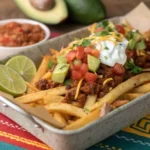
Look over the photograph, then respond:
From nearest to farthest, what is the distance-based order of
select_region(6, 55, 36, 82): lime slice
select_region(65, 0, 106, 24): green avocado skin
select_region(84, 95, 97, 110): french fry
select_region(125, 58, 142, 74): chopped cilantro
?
select_region(84, 95, 97, 110): french fry → select_region(125, 58, 142, 74): chopped cilantro → select_region(6, 55, 36, 82): lime slice → select_region(65, 0, 106, 24): green avocado skin

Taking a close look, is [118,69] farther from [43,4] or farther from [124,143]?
Result: [43,4]

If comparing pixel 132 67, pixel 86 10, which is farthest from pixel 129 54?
pixel 86 10

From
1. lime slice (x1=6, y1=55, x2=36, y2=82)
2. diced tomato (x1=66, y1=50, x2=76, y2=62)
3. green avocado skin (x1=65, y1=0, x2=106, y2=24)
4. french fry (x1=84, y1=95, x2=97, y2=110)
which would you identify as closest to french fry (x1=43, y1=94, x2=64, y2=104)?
french fry (x1=84, y1=95, x2=97, y2=110)

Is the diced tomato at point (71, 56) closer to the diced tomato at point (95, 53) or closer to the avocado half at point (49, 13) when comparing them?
the diced tomato at point (95, 53)

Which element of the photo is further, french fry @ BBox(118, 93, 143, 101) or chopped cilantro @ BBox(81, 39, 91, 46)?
chopped cilantro @ BBox(81, 39, 91, 46)

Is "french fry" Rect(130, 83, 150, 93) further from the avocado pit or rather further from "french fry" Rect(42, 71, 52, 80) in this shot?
the avocado pit

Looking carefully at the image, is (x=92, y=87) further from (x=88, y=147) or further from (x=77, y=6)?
(x=77, y=6)

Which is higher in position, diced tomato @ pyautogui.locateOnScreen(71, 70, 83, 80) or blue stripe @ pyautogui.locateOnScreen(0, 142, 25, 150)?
diced tomato @ pyautogui.locateOnScreen(71, 70, 83, 80)
